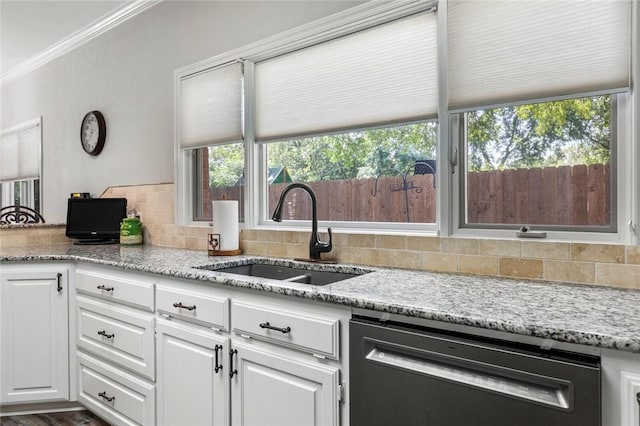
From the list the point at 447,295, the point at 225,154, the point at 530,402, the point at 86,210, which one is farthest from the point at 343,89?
the point at 86,210

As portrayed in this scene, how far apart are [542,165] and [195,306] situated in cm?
158

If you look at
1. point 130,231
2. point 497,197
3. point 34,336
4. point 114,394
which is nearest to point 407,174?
point 497,197

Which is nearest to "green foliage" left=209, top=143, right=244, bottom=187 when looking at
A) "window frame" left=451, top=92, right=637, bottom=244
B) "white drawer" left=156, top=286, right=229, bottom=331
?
"white drawer" left=156, top=286, right=229, bottom=331

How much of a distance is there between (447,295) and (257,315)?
720mm

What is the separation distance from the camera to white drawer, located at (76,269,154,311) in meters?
2.09

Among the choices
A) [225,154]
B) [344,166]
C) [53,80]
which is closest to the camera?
[344,166]

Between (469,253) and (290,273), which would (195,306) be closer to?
(290,273)

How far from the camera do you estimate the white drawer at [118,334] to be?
82.7 inches

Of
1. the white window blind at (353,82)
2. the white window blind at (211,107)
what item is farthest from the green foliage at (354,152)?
the white window blind at (211,107)

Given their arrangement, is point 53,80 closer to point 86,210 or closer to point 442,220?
point 86,210

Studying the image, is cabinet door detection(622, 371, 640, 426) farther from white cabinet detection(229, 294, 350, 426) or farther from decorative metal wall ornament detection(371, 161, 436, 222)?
decorative metal wall ornament detection(371, 161, 436, 222)

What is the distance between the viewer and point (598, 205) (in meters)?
1.59

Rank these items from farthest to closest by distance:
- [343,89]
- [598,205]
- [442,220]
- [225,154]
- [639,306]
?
[225,154], [343,89], [442,220], [598,205], [639,306]

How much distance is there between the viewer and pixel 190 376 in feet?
6.17
